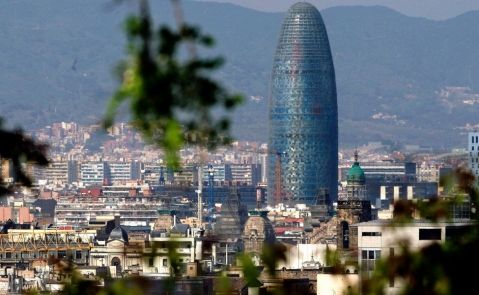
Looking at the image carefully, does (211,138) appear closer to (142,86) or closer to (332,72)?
(142,86)

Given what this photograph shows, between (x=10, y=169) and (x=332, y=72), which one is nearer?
(x=10, y=169)

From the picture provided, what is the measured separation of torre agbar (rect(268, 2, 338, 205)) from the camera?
7264 inches

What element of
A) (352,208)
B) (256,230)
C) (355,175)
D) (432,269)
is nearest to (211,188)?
(355,175)

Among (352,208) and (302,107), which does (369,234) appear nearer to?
(352,208)

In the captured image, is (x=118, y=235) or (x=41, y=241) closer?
(x=41, y=241)

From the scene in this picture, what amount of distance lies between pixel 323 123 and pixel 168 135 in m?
180

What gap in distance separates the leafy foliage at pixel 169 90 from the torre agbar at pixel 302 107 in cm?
17268

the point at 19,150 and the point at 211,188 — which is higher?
the point at 211,188

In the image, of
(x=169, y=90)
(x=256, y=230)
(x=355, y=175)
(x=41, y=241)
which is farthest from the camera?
(x=355, y=175)

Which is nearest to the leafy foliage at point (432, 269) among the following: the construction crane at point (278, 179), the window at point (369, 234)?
the window at point (369, 234)

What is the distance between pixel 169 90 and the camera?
943cm

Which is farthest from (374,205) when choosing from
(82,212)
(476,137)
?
(476,137)

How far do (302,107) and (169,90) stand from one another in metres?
181

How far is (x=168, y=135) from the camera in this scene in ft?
30.8
